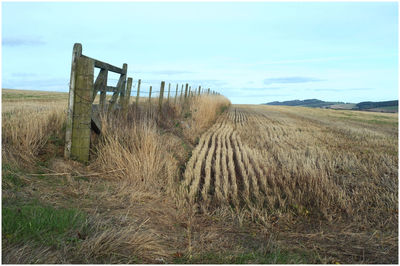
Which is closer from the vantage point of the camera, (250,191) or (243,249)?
(243,249)

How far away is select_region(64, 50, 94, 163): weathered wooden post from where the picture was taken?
6.84m

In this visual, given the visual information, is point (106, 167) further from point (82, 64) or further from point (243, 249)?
point (243, 249)

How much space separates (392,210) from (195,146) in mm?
6065

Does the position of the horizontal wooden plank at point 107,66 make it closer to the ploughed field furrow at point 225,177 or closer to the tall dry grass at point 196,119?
the ploughed field furrow at point 225,177

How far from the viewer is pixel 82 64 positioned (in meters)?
6.82

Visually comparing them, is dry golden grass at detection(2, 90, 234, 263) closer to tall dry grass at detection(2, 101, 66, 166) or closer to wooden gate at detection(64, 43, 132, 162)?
tall dry grass at detection(2, 101, 66, 166)

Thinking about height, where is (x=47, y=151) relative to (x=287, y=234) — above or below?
above

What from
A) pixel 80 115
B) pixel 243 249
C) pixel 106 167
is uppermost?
pixel 80 115

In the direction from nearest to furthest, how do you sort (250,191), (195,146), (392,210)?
(392,210)
(250,191)
(195,146)

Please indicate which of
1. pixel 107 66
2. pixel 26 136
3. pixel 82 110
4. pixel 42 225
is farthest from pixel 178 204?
pixel 107 66

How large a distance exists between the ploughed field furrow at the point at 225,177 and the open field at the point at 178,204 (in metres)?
0.03

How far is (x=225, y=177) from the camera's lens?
6.88 meters

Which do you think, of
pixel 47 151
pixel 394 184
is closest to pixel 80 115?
pixel 47 151

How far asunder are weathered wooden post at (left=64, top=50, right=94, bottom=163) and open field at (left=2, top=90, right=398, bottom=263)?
10.1 inches
